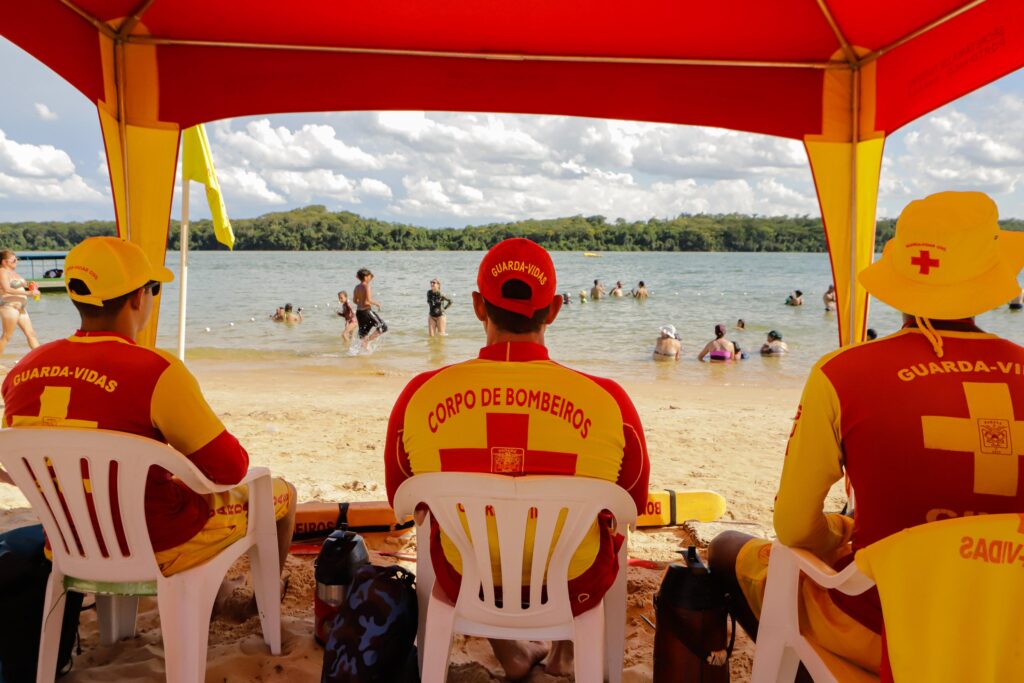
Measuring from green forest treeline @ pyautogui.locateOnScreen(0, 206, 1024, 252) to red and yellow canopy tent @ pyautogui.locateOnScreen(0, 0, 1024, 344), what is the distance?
52743 mm

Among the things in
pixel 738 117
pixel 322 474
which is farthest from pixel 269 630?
pixel 738 117

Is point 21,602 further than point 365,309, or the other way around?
point 365,309

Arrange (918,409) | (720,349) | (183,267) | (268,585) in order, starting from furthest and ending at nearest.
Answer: (720,349) → (183,267) → (268,585) → (918,409)

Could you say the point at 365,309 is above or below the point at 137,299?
below

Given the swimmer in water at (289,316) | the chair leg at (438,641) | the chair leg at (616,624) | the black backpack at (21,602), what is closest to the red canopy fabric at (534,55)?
the black backpack at (21,602)

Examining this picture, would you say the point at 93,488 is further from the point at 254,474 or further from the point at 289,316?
the point at 289,316

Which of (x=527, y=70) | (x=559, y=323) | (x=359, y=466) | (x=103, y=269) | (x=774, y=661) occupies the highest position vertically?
(x=527, y=70)

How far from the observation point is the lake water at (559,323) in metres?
12.9

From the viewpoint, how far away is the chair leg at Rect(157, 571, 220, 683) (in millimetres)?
1709

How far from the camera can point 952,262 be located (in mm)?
1362

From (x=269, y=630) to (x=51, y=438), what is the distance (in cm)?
92

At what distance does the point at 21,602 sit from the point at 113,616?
0.39 meters

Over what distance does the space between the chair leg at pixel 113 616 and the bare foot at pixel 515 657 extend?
1.19 meters

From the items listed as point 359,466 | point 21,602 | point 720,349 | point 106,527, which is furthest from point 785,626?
point 720,349
